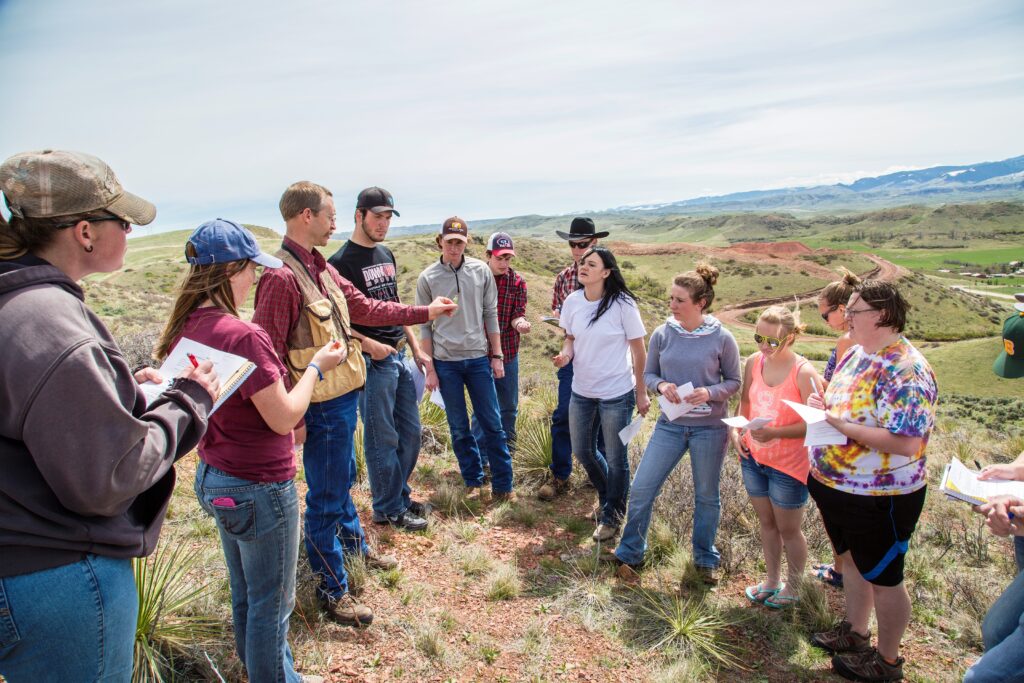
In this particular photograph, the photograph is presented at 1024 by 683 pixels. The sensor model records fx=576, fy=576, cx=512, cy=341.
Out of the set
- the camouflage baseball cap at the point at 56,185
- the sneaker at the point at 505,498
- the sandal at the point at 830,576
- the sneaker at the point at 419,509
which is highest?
the camouflage baseball cap at the point at 56,185

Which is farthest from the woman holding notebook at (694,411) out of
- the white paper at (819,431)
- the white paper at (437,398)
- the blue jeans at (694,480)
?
the white paper at (437,398)

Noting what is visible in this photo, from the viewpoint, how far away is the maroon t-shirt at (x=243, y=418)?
2.08m

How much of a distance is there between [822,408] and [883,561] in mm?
813

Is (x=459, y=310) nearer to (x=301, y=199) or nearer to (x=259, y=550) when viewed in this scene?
(x=301, y=199)

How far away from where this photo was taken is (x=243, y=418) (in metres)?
2.24

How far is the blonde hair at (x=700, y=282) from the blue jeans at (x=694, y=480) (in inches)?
33.6

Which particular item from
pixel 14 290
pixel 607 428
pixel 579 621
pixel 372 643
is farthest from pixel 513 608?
pixel 14 290

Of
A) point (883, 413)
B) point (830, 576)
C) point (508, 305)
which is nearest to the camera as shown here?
point (883, 413)

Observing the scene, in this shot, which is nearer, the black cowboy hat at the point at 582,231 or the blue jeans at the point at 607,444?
the blue jeans at the point at 607,444

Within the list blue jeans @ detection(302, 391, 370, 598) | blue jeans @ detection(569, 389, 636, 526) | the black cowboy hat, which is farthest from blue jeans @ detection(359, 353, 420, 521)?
the black cowboy hat

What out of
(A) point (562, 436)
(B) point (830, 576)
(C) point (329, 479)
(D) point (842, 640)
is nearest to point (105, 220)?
(C) point (329, 479)

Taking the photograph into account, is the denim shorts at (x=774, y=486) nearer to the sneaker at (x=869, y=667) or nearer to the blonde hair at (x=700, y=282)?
the sneaker at (x=869, y=667)

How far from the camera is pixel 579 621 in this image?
3.49 metres

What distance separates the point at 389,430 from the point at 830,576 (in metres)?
3.26
